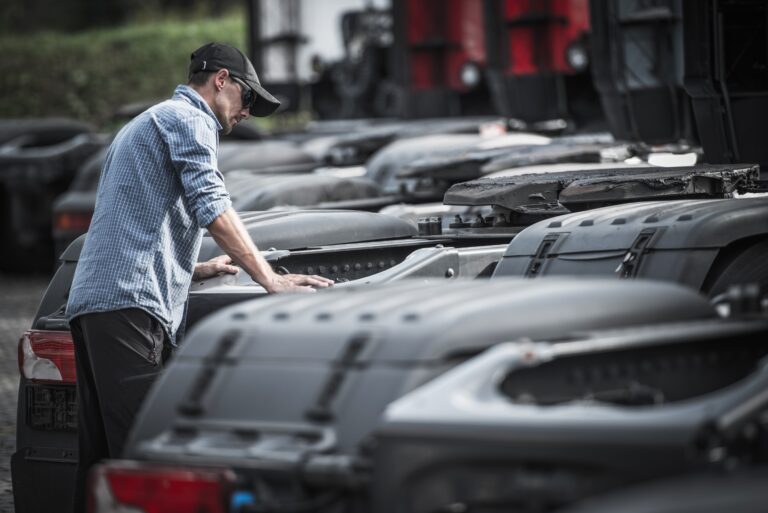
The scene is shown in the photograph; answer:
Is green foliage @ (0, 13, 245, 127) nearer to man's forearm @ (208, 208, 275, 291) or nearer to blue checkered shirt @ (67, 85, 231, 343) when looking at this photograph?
blue checkered shirt @ (67, 85, 231, 343)

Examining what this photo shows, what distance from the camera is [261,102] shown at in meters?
5.12

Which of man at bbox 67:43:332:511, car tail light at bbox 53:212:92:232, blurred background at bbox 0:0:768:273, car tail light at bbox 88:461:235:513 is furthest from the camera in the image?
car tail light at bbox 53:212:92:232

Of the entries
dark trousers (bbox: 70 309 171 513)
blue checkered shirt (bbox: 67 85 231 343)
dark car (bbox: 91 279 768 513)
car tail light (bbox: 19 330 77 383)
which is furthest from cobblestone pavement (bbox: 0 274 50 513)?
dark car (bbox: 91 279 768 513)

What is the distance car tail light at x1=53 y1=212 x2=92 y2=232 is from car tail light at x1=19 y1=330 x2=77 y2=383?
6929 mm

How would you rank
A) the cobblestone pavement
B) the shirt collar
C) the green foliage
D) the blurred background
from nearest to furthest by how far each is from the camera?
the shirt collar < the blurred background < the cobblestone pavement < the green foliage

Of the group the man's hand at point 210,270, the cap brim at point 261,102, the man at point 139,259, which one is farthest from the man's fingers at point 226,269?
the cap brim at point 261,102

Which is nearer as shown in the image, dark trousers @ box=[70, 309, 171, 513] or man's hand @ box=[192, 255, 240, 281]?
dark trousers @ box=[70, 309, 171, 513]

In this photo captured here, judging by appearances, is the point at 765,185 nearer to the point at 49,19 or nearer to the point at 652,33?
the point at 652,33

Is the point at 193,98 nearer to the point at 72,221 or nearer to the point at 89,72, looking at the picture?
the point at 72,221

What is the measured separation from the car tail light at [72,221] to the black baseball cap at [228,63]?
22.9 feet

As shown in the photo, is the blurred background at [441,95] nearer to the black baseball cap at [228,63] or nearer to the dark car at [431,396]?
the black baseball cap at [228,63]

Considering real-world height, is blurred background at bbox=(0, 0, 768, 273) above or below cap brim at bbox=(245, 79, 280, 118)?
below

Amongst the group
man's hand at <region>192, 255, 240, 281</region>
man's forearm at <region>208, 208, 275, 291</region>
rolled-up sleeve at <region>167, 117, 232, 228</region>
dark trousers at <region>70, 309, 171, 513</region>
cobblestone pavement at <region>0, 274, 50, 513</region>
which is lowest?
cobblestone pavement at <region>0, 274, 50, 513</region>

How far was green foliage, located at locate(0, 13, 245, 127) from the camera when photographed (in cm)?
3122
